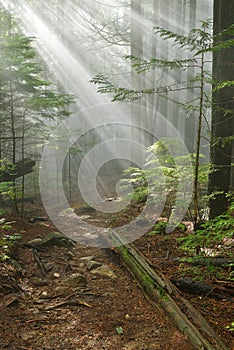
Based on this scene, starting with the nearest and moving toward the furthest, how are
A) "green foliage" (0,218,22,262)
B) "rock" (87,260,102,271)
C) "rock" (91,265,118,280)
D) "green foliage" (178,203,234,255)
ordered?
"green foliage" (178,203,234,255), "green foliage" (0,218,22,262), "rock" (91,265,118,280), "rock" (87,260,102,271)

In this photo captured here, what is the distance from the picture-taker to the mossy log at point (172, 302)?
3.41 m

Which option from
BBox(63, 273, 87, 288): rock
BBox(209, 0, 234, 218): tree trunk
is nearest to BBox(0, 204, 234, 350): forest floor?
BBox(63, 273, 87, 288): rock

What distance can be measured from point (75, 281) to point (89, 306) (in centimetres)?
94

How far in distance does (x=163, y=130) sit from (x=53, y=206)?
12684 mm

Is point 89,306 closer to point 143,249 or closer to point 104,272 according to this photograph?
point 104,272

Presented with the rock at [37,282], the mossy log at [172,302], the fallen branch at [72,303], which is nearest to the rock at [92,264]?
the mossy log at [172,302]

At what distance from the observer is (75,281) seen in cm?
550

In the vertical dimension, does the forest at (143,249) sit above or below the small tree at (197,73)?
below

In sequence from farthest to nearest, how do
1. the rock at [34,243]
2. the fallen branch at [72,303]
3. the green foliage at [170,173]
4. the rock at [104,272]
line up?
the rock at [34,243], the green foliage at [170,173], the rock at [104,272], the fallen branch at [72,303]

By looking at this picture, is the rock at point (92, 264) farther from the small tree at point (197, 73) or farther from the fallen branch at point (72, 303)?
the small tree at point (197, 73)

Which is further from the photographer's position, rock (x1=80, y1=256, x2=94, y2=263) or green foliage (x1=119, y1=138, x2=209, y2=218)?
green foliage (x1=119, y1=138, x2=209, y2=218)

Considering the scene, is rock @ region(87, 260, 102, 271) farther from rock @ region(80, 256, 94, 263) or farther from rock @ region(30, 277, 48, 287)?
rock @ region(30, 277, 48, 287)

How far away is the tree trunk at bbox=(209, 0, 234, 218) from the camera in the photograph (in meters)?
6.54

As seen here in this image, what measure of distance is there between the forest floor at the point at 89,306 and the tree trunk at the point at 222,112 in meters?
1.72
